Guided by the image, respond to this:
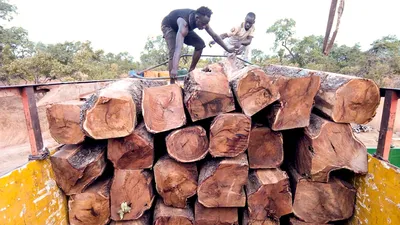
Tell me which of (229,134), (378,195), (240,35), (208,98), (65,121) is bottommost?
(378,195)

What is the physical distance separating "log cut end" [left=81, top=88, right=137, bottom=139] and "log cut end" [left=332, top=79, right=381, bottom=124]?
1.37 meters

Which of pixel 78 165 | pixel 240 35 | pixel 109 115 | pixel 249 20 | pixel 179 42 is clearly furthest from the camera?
pixel 240 35

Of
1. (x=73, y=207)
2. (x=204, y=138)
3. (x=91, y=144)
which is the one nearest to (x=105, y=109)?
(x=91, y=144)

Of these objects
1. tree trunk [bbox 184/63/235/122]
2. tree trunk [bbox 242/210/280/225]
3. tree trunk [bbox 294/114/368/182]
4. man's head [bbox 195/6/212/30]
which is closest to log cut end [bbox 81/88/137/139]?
tree trunk [bbox 184/63/235/122]

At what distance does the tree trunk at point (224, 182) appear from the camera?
5.62 ft

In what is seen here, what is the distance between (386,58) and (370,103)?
1432 centimetres

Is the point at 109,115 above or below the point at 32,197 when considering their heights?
above

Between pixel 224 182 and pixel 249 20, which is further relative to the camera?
pixel 249 20

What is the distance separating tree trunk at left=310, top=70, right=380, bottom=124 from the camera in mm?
1647

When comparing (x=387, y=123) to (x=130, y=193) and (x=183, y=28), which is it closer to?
(x=130, y=193)

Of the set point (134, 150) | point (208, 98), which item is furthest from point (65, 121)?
point (208, 98)

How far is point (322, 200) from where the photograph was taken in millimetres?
1817

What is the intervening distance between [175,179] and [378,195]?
134 cm

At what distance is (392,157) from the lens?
12.3 feet
